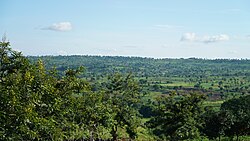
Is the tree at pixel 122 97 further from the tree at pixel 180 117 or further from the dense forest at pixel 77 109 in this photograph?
the tree at pixel 180 117

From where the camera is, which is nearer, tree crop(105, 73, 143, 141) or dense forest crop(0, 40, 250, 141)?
dense forest crop(0, 40, 250, 141)

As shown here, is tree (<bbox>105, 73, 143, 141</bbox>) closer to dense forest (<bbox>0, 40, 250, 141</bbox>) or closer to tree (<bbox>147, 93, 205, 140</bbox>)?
dense forest (<bbox>0, 40, 250, 141</bbox>)

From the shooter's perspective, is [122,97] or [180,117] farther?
[122,97]

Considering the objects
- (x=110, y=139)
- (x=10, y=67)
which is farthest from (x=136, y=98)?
(x=10, y=67)

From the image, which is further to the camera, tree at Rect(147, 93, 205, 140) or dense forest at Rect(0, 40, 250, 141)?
tree at Rect(147, 93, 205, 140)

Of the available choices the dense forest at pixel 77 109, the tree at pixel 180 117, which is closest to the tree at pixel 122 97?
the dense forest at pixel 77 109

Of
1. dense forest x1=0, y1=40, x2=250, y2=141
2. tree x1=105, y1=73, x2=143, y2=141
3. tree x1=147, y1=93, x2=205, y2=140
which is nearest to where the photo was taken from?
dense forest x1=0, y1=40, x2=250, y2=141

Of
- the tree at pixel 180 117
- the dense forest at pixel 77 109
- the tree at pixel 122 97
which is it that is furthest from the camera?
the tree at pixel 122 97

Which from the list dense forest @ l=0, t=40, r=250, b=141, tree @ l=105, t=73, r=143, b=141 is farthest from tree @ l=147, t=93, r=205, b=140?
tree @ l=105, t=73, r=143, b=141

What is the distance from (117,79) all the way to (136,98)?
3365 mm

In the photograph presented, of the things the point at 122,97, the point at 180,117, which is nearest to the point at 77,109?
the point at 180,117

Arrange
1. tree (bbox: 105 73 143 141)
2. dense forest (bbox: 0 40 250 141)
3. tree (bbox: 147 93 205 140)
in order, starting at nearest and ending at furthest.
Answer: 1. dense forest (bbox: 0 40 250 141)
2. tree (bbox: 147 93 205 140)
3. tree (bbox: 105 73 143 141)

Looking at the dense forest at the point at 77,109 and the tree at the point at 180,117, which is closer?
the dense forest at the point at 77,109

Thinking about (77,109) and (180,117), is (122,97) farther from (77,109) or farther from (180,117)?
(77,109)
